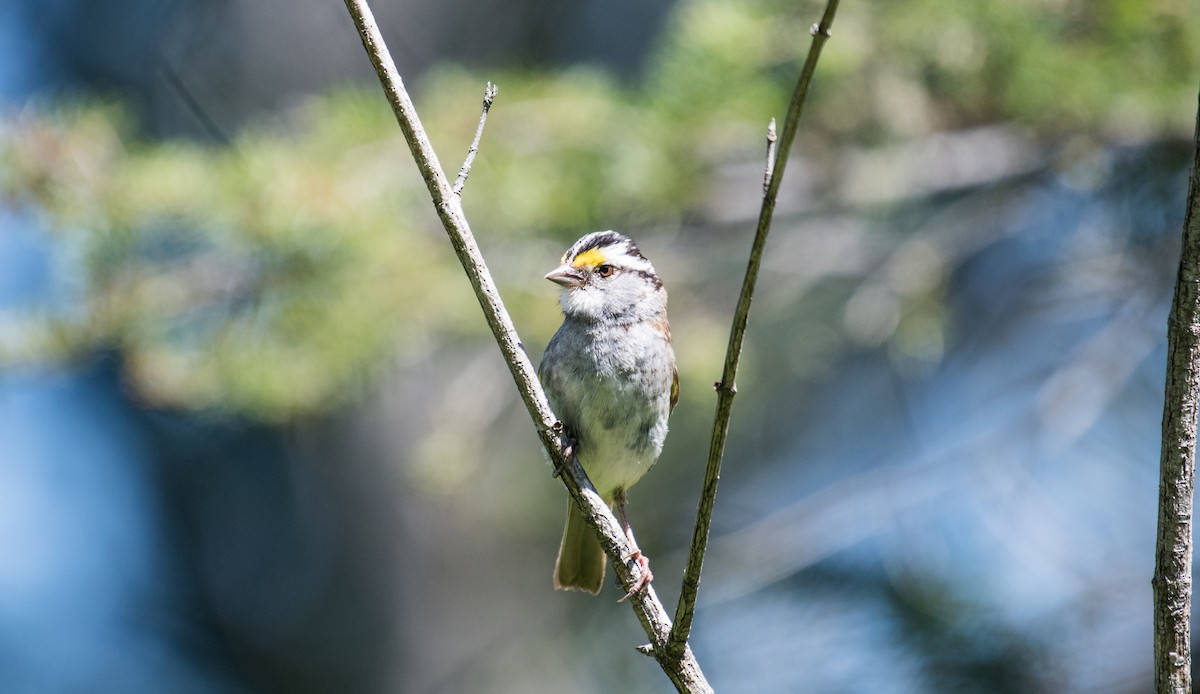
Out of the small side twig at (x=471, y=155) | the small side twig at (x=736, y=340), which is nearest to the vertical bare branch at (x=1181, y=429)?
the small side twig at (x=736, y=340)

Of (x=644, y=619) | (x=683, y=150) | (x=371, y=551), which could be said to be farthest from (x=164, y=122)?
(x=644, y=619)

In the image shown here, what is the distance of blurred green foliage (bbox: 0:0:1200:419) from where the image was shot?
390 centimetres

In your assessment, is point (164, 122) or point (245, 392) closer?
point (245, 392)

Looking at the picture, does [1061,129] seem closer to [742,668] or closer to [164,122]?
[742,668]

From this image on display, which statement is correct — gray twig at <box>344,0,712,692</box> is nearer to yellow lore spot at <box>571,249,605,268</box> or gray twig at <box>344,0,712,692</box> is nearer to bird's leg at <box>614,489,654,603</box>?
bird's leg at <box>614,489,654,603</box>

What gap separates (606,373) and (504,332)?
3.66 ft

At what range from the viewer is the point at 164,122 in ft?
26.3

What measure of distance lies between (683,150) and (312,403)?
172cm

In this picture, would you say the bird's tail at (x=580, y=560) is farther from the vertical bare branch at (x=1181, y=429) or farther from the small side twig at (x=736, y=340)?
the vertical bare branch at (x=1181, y=429)

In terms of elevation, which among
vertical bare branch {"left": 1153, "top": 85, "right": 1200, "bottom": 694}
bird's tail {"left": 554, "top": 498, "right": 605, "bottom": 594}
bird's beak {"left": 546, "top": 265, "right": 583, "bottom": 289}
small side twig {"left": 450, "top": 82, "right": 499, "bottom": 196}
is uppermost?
bird's beak {"left": 546, "top": 265, "right": 583, "bottom": 289}

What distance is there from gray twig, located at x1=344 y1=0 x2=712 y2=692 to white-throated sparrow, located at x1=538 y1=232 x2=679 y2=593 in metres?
0.94

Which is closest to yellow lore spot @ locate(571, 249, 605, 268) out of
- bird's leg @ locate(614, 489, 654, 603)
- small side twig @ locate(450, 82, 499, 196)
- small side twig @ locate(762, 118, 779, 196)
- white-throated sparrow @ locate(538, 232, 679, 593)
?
white-throated sparrow @ locate(538, 232, 679, 593)

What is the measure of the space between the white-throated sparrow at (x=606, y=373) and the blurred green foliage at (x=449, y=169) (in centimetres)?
74

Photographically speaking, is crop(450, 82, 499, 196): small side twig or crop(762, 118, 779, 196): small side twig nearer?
crop(762, 118, 779, 196): small side twig
